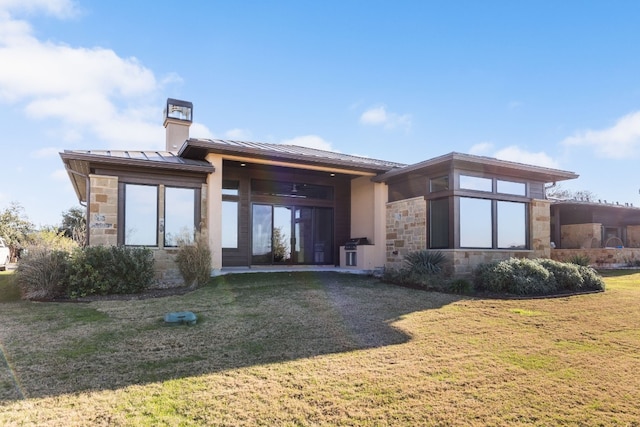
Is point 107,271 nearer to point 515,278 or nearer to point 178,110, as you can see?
point 178,110

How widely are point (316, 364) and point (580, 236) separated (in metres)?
18.9

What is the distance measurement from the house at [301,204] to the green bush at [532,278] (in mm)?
1021

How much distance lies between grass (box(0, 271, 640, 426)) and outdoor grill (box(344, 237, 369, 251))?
5.88 metres

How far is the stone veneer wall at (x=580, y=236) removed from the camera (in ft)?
59.8

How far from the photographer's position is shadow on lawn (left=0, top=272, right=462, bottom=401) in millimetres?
3912

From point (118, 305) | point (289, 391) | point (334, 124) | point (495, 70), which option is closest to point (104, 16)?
point (118, 305)

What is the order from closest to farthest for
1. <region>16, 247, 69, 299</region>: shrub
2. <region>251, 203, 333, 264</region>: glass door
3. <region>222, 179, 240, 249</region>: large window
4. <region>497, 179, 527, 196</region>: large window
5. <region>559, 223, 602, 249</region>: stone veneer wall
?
<region>16, 247, 69, 299</region>: shrub → <region>497, 179, 527, 196</region>: large window → <region>222, 179, 240, 249</region>: large window → <region>251, 203, 333, 264</region>: glass door → <region>559, 223, 602, 249</region>: stone veneer wall

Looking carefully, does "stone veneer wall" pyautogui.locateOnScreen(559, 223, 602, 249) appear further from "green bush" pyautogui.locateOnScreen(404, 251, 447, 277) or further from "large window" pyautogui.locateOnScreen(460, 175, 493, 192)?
"green bush" pyautogui.locateOnScreen(404, 251, 447, 277)

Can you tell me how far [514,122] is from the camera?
1550cm

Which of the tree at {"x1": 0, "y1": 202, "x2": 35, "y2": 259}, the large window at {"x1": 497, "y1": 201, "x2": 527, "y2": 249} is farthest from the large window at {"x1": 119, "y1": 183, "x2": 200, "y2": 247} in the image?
the tree at {"x1": 0, "y1": 202, "x2": 35, "y2": 259}

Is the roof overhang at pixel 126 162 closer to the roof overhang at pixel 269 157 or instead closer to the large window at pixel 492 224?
the roof overhang at pixel 269 157

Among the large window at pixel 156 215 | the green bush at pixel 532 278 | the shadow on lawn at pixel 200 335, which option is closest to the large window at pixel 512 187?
the green bush at pixel 532 278

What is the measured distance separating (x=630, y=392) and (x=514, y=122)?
44.5 ft

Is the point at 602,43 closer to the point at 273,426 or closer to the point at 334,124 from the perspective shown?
the point at 334,124
